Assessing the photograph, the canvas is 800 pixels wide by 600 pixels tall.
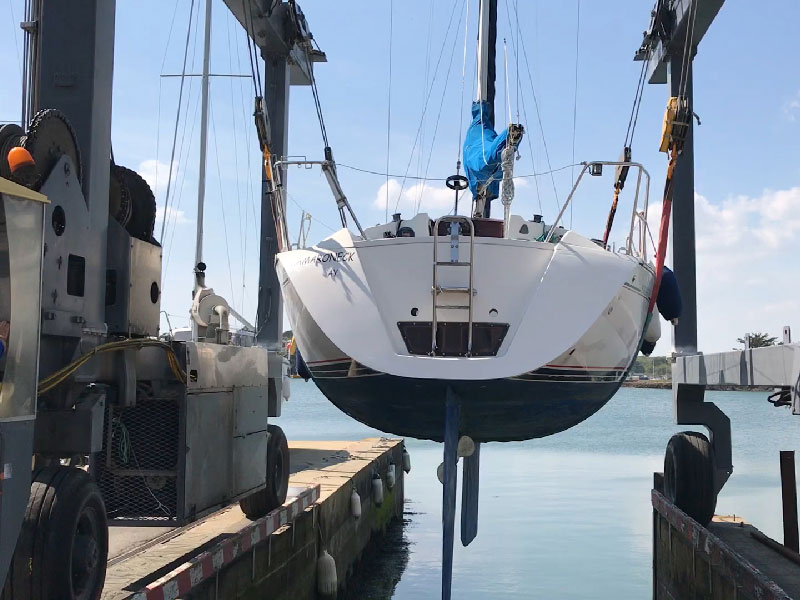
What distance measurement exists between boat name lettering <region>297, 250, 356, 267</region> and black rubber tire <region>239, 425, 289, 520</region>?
1721 millimetres

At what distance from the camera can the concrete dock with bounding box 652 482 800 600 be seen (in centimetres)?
746

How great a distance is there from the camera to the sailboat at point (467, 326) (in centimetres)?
835

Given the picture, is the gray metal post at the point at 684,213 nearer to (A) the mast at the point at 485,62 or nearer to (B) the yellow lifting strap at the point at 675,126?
(A) the mast at the point at 485,62

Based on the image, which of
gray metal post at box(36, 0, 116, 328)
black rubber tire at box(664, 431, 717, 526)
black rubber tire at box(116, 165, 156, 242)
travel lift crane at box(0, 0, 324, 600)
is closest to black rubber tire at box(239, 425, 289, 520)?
travel lift crane at box(0, 0, 324, 600)

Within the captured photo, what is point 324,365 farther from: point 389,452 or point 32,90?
point 389,452

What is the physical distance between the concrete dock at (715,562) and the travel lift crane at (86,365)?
13.6ft

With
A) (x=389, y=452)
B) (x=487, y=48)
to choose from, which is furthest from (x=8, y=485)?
(x=389, y=452)

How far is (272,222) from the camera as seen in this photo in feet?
53.2

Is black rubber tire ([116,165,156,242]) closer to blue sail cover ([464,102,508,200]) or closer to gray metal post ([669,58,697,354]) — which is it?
blue sail cover ([464,102,508,200])

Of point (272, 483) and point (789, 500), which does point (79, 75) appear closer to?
point (272, 483)

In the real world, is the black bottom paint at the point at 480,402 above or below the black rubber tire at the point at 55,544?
above

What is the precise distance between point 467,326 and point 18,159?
15.3 feet

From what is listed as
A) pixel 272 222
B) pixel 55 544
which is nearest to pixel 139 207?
pixel 55 544

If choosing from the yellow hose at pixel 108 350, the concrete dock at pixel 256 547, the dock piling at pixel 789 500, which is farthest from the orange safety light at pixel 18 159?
the dock piling at pixel 789 500
